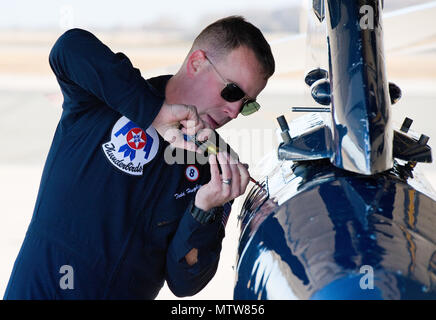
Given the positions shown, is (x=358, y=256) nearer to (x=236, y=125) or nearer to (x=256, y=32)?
(x=256, y=32)

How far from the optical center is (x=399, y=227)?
0.83 m

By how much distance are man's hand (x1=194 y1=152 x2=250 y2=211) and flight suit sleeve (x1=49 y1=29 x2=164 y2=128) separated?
15 centimetres

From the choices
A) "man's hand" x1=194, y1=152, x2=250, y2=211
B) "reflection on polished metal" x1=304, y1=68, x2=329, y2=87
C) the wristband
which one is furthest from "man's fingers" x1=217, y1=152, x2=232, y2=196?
"reflection on polished metal" x1=304, y1=68, x2=329, y2=87

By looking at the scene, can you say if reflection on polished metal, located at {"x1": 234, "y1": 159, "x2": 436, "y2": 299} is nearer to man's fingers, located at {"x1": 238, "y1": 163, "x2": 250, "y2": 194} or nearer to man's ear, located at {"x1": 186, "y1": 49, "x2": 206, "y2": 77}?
man's fingers, located at {"x1": 238, "y1": 163, "x2": 250, "y2": 194}

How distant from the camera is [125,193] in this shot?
135cm

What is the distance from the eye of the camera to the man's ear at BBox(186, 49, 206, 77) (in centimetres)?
141

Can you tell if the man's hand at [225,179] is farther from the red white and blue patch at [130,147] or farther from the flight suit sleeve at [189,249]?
the red white and blue patch at [130,147]

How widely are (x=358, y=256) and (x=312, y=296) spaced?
75 mm

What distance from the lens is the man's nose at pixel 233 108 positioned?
54.5 inches

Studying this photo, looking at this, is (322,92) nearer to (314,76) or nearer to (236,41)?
(314,76)

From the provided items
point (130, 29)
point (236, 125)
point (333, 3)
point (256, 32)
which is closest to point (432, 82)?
point (236, 125)

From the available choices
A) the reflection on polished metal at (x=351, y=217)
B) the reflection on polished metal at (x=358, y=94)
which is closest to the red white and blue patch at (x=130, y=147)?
the reflection on polished metal at (x=351, y=217)

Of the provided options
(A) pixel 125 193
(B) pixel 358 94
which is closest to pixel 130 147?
(A) pixel 125 193

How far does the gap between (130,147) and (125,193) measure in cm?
10
